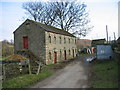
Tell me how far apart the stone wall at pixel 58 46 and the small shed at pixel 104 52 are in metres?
8.29

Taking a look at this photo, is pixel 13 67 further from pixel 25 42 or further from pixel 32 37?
pixel 25 42

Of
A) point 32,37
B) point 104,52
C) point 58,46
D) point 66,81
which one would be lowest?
point 66,81

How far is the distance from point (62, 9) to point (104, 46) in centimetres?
2016

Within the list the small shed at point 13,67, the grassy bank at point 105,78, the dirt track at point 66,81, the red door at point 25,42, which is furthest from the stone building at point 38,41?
the grassy bank at point 105,78

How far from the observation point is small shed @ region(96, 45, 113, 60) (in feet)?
79.9

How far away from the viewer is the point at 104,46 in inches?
963

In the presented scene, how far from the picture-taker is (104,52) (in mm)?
24422

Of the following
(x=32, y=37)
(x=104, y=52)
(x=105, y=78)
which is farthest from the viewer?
(x=104, y=52)

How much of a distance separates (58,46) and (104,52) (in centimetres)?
949

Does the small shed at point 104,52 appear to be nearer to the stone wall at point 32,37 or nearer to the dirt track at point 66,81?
the dirt track at point 66,81

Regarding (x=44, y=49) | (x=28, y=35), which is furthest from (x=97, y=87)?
(x=28, y=35)

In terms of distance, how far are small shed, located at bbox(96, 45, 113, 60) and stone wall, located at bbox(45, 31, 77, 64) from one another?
27.2 feet

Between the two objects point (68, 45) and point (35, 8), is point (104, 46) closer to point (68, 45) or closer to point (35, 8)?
point (68, 45)

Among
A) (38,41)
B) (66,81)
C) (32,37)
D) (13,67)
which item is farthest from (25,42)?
(66,81)
